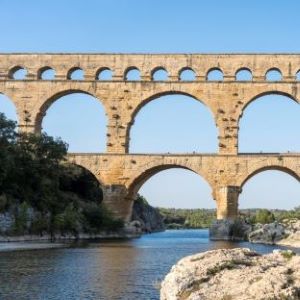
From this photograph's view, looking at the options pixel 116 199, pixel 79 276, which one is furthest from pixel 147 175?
pixel 79 276


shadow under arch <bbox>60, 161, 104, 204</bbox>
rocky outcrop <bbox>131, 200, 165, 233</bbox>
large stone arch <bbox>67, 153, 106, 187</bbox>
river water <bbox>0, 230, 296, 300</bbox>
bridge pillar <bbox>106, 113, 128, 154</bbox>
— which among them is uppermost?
bridge pillar <bbox>106, 113, 128, 154</bbox>

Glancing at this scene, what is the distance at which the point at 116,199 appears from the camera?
133ft

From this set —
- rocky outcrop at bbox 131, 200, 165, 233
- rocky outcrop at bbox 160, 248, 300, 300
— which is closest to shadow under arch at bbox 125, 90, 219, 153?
rocky outcrop at bbox 131, 200, 165, 233

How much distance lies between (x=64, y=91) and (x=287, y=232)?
17372 millimetres

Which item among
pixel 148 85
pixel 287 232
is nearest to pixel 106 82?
pixel 148 85

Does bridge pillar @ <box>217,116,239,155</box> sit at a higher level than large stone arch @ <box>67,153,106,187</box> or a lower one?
higher

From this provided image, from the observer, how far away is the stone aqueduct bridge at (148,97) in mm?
39119

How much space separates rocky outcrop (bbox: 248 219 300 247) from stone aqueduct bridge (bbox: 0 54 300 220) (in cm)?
290

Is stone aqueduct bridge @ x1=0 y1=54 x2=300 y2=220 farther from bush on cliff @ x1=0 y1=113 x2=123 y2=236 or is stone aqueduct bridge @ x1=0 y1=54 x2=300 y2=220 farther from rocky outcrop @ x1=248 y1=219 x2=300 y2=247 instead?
rocky outcrop @ x1=248 y1=219 x2=300 y2=247

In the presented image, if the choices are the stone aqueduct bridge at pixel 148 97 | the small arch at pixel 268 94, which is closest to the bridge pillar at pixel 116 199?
the stone aqueduct bridge at pixel 148 97

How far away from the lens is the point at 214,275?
8.66 m

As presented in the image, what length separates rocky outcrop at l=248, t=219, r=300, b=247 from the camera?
110ft

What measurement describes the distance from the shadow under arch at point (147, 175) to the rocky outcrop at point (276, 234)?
4.58 metres

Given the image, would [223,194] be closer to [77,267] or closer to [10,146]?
[10,146]
